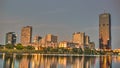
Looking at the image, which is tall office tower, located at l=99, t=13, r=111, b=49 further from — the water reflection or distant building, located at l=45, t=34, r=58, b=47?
distant building, located at l=45, t=34, r=58, b=47

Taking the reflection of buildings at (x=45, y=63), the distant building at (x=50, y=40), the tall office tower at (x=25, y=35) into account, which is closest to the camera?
the reflection of buildings at (x=45, y=63)

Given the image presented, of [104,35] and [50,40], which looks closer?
[104,35]

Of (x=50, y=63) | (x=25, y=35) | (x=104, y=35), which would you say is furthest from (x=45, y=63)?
(x=25, y=35)

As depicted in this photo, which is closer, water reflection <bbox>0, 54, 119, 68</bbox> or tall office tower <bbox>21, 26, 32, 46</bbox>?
water reflection <bbox>0, 54, 119, 68</bbox>

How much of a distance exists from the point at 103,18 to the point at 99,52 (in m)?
1.67

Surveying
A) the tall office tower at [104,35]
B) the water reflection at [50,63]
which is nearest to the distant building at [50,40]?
the tall office tower at [104,35]

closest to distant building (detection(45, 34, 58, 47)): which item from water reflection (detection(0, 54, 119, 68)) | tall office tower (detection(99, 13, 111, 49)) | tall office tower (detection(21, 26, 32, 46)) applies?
tall office tower (detection(21, 26, 32, 46))

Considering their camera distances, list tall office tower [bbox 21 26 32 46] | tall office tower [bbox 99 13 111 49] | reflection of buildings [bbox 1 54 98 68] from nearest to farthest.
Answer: reflection of buildings [bbox 1 54 98 68], tall office tower [bbox 99 13 111 49], tall office tower [bbox 21 26 32 46]

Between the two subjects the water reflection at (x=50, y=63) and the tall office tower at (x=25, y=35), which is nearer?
the water reflection at (x=50, y=63)

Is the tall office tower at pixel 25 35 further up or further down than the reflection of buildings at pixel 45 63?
further up

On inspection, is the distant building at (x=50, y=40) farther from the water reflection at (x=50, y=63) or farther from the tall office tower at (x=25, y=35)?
the water reflection at (x=50, y=63)

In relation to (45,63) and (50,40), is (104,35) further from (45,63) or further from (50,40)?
(50,40)

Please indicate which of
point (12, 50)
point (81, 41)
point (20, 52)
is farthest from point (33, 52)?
point (81, 41)

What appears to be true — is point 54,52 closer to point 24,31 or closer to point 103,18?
point 24,31
